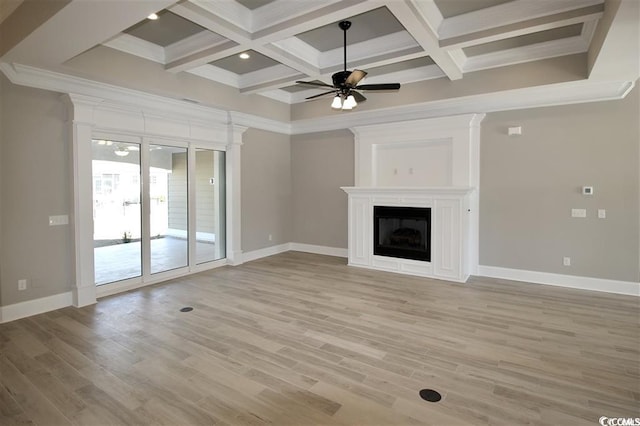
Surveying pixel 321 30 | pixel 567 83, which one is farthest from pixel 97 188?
pixel 567 83

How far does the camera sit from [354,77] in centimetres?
386

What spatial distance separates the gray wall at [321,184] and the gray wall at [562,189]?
2.76 metres

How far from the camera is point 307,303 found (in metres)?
4.51

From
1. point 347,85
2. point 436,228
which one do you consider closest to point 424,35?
point 347,85

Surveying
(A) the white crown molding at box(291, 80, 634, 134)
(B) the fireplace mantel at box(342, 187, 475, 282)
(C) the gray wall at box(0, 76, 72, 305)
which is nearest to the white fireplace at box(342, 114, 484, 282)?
(B) the fireplace mantel at box(342, 187, 475, 282)

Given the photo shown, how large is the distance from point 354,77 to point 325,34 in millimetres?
1034

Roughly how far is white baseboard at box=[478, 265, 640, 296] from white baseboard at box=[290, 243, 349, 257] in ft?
9.17

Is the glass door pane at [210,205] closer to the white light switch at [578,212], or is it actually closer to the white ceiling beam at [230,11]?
the white ceiling beam at [230,11]

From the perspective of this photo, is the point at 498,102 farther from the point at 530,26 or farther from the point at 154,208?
the point at 154,208

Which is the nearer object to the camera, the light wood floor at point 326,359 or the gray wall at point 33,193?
the light wood floor at point 326,359

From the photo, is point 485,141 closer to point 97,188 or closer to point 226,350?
point 226,350

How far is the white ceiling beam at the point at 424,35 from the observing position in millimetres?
3169

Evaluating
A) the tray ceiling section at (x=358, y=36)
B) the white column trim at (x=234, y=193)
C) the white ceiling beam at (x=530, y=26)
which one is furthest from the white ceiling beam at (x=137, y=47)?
the white ceiling beam at (x=530, y=26)

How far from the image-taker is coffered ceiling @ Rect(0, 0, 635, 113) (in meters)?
3.16
